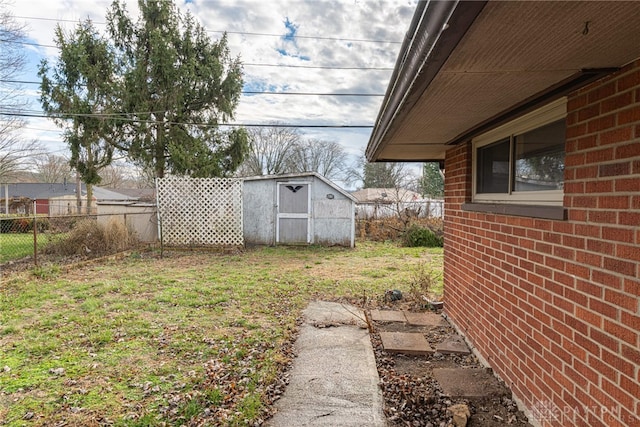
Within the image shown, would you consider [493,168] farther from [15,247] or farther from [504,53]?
[15,247]

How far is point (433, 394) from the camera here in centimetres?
265

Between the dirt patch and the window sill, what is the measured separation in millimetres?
1347

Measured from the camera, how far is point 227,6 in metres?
7.52

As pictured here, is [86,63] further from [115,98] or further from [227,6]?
[227,6]

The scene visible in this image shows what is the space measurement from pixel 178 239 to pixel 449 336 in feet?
→ 28.6

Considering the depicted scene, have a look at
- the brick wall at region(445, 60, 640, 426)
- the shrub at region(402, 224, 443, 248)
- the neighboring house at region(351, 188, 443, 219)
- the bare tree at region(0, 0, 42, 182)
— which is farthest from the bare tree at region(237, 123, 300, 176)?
the brick wall at region(445, 60, 640, 426)

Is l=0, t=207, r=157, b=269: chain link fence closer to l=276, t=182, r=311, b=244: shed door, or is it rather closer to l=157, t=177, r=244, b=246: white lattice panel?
l=157, t=177, r=244, b=246: white lattice panel

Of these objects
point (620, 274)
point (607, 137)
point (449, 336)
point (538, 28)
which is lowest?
point (449, 336)

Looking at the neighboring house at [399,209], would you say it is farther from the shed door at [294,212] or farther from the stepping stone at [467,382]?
the stepping stone at [467,382]

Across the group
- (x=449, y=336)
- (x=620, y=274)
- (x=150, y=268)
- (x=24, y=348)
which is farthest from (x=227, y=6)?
(x=620, y=274)

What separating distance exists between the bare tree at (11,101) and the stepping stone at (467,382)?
14.5m

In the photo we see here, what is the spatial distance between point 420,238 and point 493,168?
8241mm

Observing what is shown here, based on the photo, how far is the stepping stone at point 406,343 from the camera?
343 cm

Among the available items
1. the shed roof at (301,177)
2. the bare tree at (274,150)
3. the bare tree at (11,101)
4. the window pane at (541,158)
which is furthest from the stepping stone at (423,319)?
the bare tree at (274,150)
